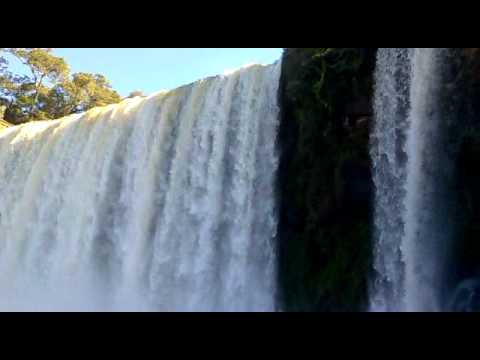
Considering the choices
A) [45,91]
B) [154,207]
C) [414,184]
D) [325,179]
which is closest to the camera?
[414,184]

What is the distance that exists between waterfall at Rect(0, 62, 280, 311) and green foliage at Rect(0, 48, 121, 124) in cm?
1640

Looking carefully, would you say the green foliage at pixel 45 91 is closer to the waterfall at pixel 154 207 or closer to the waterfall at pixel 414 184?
the waterfall at pixel 154 207

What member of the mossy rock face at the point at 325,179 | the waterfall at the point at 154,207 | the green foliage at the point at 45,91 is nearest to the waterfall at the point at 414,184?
the mossy rock face at the point at 325,179

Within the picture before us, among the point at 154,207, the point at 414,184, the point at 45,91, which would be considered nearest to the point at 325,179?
the point at 414,184

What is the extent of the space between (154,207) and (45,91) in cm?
2186

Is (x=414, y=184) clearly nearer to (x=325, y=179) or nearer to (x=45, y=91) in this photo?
(x=325, y=179)

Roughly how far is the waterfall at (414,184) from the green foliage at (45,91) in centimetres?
2522

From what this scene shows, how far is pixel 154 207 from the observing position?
39.7 ft

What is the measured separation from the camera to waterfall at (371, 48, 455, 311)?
27.0 ft

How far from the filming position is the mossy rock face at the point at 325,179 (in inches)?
383
